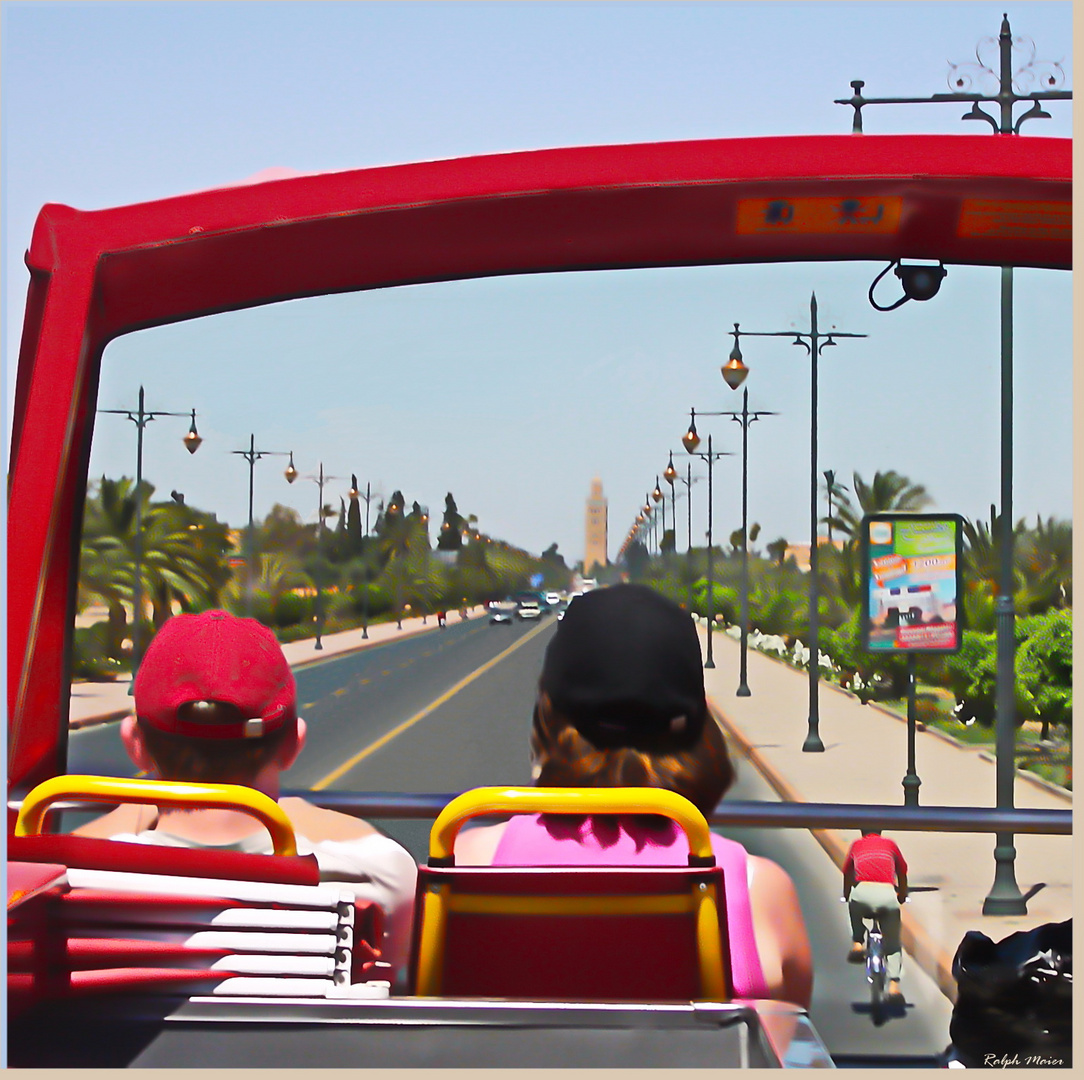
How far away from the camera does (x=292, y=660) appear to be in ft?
153

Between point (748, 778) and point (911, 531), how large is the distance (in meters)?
7.29

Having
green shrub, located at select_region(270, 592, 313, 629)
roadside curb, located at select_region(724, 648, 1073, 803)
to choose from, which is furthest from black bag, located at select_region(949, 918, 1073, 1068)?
green shrub, located at select_region(270, 592, 313, 629)

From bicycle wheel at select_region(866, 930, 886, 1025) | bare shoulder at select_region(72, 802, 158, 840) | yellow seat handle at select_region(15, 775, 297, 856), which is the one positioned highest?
yellow seat handle at select_region(15, 775, 297, 856)

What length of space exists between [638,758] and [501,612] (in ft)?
306

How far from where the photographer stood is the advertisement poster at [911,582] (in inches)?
365

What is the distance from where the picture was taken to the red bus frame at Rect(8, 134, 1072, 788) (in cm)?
162

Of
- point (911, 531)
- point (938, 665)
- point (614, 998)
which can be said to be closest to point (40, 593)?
point (614, 998)

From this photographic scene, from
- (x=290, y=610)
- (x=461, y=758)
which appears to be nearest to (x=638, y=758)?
(x=461, y=758)

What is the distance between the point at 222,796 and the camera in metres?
1.57

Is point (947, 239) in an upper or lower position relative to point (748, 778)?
upper

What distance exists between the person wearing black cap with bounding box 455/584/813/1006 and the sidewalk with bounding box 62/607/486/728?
79cm

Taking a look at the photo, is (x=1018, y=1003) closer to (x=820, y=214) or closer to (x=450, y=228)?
(x=820, y=214)

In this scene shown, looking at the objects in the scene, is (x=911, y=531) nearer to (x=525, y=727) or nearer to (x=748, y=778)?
(x=748, y=778)

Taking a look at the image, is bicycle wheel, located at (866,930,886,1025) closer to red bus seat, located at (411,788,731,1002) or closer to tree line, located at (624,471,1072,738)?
tree line, located at (624,471,1072,738)
